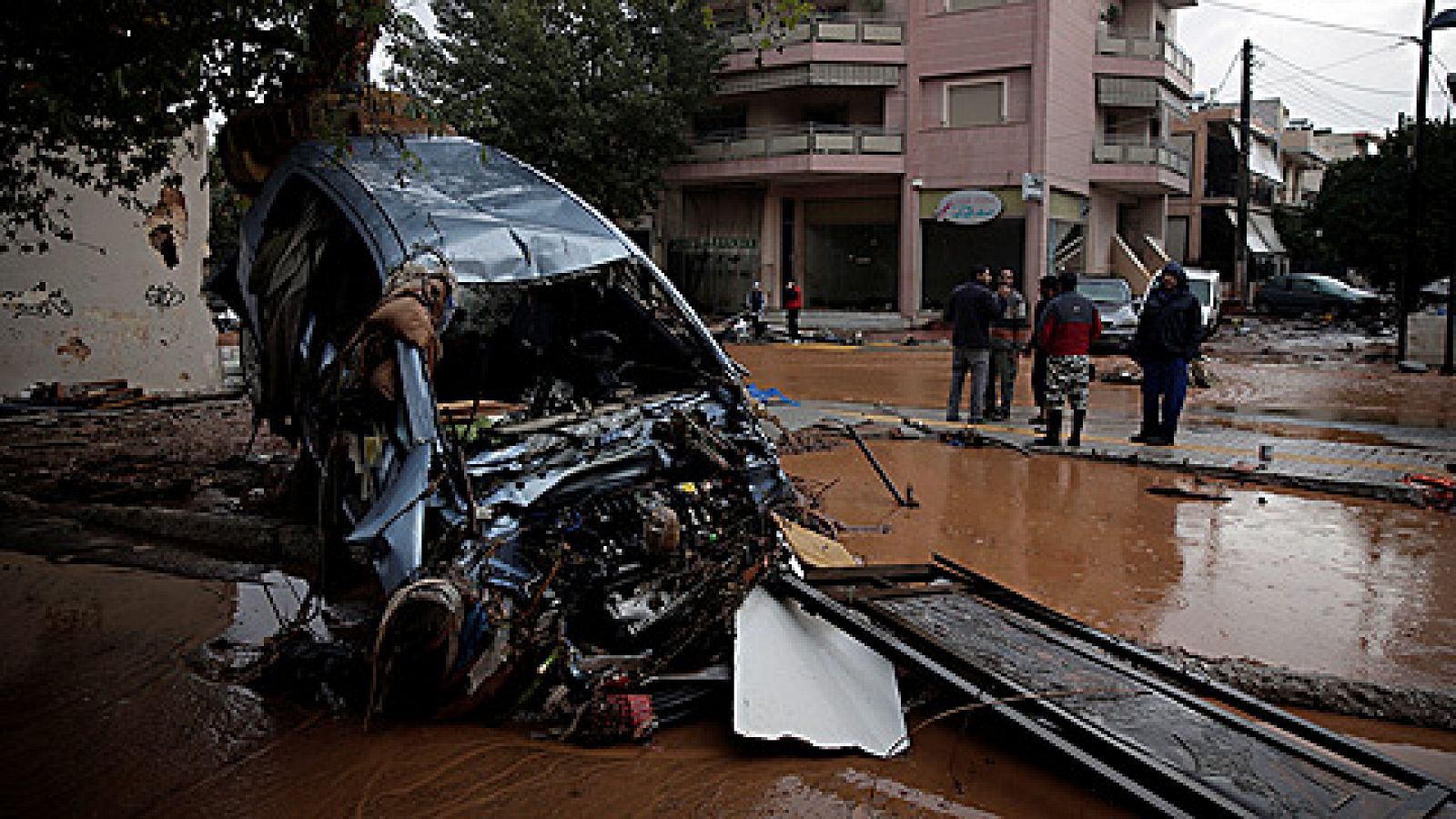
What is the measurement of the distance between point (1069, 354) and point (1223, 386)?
8125 mm

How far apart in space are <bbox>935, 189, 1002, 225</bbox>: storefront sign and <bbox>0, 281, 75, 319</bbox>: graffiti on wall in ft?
73.3

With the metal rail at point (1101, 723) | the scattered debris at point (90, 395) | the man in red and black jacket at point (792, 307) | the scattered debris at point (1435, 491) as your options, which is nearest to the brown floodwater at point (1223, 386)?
the man in red and black jacket at point (792, 307)

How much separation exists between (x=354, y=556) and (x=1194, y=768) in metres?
3.00

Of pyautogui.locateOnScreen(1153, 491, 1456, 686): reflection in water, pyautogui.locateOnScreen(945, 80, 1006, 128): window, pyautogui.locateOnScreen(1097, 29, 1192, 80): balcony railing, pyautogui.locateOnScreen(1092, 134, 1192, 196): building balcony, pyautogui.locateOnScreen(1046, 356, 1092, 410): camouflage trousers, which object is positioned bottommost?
pyautogui.locateOnScreen(1153, 491, 1456, 686): reflection in water

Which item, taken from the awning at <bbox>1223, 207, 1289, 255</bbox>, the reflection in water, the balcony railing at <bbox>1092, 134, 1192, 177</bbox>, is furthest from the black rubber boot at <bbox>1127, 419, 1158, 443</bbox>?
the awning at <bbox>1223, 207, 1289, 255</bbox>

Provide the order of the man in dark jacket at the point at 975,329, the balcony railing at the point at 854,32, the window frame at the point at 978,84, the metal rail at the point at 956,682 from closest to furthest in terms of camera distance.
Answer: the metal rail at the point at 956,682 → the man in dark jacket at the point at 975,329 → the window frame at the point at 978,84 → the balcony railing at the point at 854,32

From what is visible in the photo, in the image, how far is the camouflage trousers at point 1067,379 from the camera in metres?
9.22

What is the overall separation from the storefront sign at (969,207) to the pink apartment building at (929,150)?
5 centimetres

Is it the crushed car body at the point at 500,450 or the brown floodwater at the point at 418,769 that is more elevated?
the crushed car body at the point at 500,450

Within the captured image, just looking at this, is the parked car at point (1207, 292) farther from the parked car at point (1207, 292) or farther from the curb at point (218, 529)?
the curb at point (218, 529)

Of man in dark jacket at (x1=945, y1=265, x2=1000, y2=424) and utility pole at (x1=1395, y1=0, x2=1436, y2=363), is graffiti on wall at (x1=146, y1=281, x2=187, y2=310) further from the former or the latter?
utility pole at (x1=1395, y1=0, x2=1436, y2=363)

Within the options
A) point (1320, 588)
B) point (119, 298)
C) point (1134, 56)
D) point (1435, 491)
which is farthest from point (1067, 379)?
point (1134, 56)

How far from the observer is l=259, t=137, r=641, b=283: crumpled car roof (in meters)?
4.59

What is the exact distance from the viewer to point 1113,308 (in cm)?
1970
